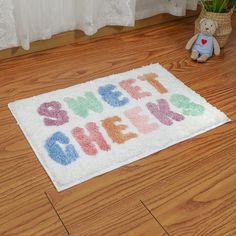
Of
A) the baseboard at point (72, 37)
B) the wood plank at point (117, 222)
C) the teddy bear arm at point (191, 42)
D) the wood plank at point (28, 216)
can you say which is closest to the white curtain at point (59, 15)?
the baseboard at point (72, 37)

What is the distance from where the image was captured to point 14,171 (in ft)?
4.03

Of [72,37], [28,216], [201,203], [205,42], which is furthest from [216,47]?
[28,216]

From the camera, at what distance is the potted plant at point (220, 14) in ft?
6.12

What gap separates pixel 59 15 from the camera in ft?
5.80

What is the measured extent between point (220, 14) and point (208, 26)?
0.33ft

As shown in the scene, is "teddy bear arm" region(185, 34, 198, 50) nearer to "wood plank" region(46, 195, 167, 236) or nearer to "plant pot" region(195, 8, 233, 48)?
"plant pot" region(195, 8, 233, 48)

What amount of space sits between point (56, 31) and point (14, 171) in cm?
88

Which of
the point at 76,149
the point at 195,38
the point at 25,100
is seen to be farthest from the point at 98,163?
the point at 195,38

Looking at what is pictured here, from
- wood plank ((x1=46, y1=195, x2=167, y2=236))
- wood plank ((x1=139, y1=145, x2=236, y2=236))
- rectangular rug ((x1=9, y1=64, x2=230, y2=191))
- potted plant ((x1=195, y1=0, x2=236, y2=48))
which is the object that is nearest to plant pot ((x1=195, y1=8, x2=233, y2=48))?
potted plant ((x1=195, y1=0, x2=236, y2=48))

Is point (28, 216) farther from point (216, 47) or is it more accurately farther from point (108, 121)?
point (216, 47)

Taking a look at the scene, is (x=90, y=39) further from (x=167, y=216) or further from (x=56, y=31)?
(x=167, y=216)

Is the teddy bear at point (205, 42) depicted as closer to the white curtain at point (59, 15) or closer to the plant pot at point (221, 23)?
the plant pot at point (221, 23)

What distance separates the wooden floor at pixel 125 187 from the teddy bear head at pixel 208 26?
1.00 ft

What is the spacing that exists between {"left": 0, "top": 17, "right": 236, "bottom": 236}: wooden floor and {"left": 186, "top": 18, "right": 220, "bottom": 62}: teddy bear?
0.21 m
